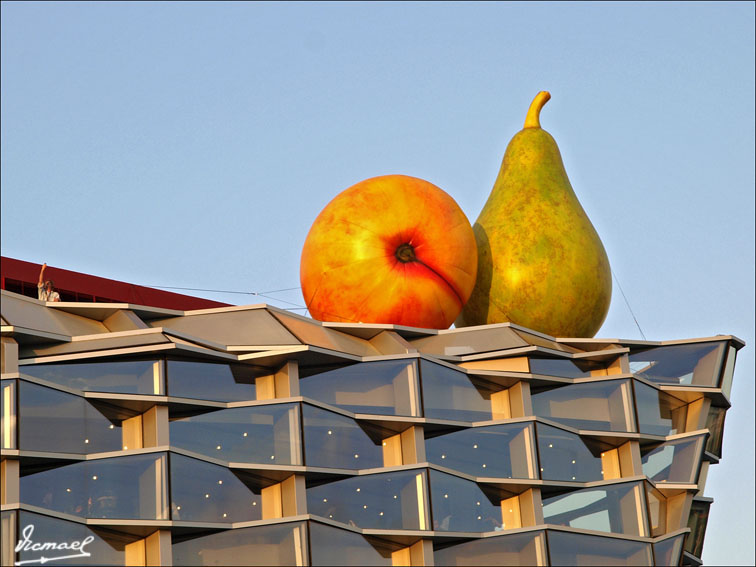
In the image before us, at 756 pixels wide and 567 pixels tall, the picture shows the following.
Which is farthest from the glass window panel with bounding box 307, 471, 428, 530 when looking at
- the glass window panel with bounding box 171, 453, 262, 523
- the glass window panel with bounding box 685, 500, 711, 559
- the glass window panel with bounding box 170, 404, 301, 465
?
the glass window panel with bounding box 685, 500, 711, 559

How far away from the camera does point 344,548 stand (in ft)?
69.6

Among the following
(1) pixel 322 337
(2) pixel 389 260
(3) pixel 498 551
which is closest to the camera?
(3) pixel 498 551

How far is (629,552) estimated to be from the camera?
23766 millimetres

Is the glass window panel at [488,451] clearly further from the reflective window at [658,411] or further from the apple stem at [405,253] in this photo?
the apple stem at [405,253]

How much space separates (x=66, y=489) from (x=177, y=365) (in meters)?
2.77

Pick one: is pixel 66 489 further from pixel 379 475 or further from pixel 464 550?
pixel 464 550

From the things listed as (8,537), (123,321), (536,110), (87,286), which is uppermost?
(536,110)

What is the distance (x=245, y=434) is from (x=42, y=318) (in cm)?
374

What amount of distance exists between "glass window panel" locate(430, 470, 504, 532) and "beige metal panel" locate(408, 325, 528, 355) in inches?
100

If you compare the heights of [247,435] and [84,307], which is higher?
[84,307]

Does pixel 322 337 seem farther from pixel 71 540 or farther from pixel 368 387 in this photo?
pixel 71 540

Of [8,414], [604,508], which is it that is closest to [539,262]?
[604,508]

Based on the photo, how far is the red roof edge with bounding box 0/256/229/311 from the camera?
88.7 ft

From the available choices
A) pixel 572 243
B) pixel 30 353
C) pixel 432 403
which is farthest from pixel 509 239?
pixel 30 353
